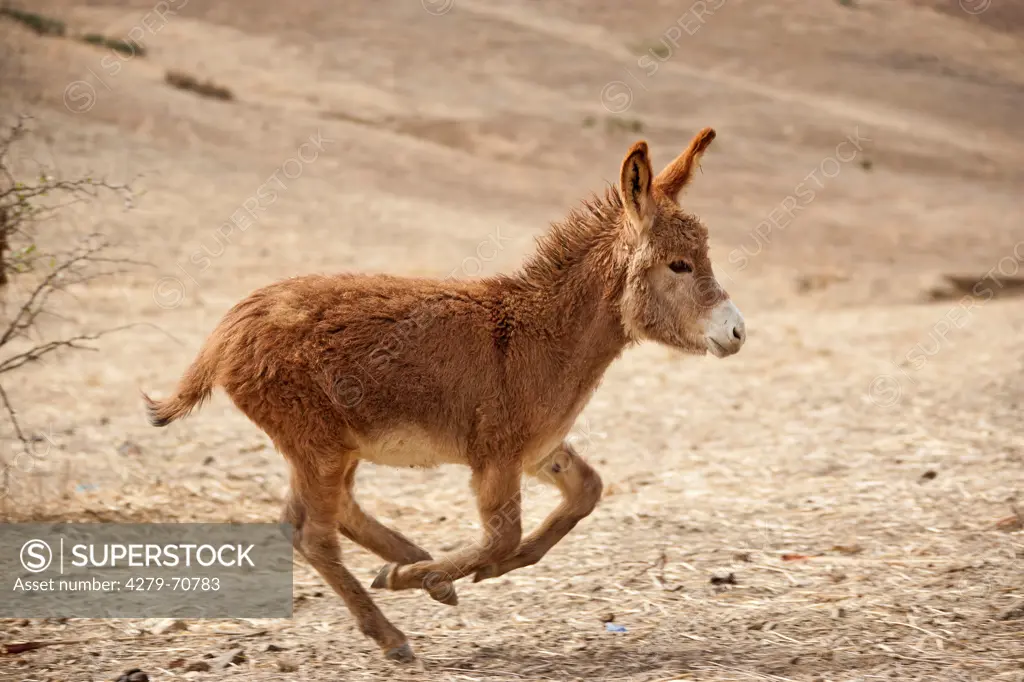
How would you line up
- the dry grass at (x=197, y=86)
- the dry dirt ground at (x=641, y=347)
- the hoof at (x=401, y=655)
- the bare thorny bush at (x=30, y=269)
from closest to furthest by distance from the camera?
the hoof at (x=401, y=655), the dry dirt ground at (x=641, y=347), the bare thorny bush at (x=30, y=269), the dry grass at (x=197, y=86)

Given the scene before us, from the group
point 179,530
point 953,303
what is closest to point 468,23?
point 953,303

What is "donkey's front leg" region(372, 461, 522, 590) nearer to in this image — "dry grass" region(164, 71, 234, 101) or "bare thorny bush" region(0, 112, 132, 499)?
"bare thorny bush" region(0, 112, 132, 499)

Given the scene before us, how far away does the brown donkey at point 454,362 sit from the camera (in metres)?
5.25

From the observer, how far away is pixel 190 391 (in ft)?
18.2

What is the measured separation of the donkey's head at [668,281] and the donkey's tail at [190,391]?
6.79 ft

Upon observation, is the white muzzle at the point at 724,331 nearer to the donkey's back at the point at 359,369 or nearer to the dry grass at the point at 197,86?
the donkey's back at the point at 359,369

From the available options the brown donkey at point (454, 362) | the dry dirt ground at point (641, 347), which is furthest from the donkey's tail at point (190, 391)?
the dry dirt ground at point (641, 347)

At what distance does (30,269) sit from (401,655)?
3.59 meters

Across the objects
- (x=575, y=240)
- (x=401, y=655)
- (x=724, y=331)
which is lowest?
(x=401, y=655)

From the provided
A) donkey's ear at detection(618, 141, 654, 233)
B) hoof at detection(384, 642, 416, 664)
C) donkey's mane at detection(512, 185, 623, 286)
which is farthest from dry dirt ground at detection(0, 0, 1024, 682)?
donkey's ear at detection(618, 141, 654, 233)

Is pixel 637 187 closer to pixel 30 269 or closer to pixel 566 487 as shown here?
pixel 566 487

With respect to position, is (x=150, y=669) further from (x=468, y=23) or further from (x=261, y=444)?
(x=468, y=23)

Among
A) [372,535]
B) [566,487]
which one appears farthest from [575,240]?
[372,535]

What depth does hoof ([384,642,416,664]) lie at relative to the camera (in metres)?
5.20
